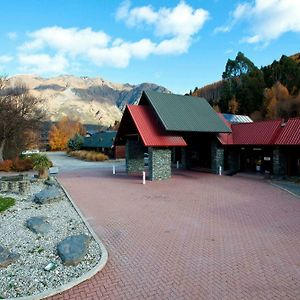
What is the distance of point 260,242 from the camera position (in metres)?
8.91

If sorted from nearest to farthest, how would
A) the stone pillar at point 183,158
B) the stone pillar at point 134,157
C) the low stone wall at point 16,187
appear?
the low stone wall at point 16,187 < the stone pillar at point 134,157 < the stone pillar at point 183,158

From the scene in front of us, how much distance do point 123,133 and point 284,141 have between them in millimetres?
13984

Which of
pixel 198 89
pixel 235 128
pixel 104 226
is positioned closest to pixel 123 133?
pixel 235 128

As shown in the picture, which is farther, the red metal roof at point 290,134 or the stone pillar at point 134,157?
the stone pillar at point 134,157

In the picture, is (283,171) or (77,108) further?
(77,108)

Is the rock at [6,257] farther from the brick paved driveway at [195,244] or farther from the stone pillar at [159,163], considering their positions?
the stone pillar at [159,163]

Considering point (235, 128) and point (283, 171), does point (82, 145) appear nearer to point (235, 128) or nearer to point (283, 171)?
point (235, 128)

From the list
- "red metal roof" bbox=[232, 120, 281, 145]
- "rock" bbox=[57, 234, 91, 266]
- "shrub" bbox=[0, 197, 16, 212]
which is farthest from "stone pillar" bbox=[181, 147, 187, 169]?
"rock" bbox=[57, 234, 91, 266]

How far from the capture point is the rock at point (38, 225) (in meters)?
9.62

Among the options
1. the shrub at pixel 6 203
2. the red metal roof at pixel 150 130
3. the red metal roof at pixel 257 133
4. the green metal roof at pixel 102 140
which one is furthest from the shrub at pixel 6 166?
the red metal roof at pixel 257 133

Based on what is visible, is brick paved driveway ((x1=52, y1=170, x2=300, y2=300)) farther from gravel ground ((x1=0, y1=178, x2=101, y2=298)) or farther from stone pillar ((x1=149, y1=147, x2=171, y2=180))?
stone pillar ((x1=149, y1=147, x2=171, y2=180))

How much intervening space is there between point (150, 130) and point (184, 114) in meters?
3.69

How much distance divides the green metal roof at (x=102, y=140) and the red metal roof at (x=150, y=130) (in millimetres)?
25113

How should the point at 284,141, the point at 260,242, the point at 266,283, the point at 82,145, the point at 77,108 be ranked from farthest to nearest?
the point at 77,108, the point at 82,145, the point at 284,141, the point at 260,242, the point at 266,283
